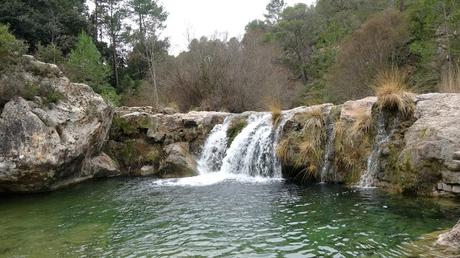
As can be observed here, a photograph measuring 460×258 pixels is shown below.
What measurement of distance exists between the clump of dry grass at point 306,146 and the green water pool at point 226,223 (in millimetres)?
827

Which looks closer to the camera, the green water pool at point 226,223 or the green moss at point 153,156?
the green water pool at point 226,223

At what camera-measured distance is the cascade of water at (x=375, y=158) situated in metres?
9.61

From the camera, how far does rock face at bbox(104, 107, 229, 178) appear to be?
14.5m

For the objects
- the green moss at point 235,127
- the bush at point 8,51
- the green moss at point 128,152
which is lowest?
the green moss at point 128,152

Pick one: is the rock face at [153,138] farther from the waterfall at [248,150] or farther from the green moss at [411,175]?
the green moss at [411,175]

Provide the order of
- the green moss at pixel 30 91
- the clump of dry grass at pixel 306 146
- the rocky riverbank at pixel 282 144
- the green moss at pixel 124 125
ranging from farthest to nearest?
the green moss at pixel 124 125 → the green moss at pixel 30 91 → the clump of dry grass at pixel 306 146 → the rocky riverbank at pixel 282 144

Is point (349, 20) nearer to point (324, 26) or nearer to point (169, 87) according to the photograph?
point (324, 26)

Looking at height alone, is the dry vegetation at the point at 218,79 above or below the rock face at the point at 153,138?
above

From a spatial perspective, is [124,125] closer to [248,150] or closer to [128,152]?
[128,152]

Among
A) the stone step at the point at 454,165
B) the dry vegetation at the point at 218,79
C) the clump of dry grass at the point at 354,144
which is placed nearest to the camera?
the stone step at the point at 454,165

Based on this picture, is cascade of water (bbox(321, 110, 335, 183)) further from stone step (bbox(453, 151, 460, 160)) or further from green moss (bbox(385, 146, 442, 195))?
stone step (bbox(453, 151, 460, 160))

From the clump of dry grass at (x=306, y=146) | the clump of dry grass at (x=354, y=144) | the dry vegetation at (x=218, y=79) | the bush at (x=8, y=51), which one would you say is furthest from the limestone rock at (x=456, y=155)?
the dry vegetation at (x=218, y=79)

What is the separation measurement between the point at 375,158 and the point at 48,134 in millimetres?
8707

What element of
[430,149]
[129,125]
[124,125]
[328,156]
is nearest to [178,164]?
[129,125]
